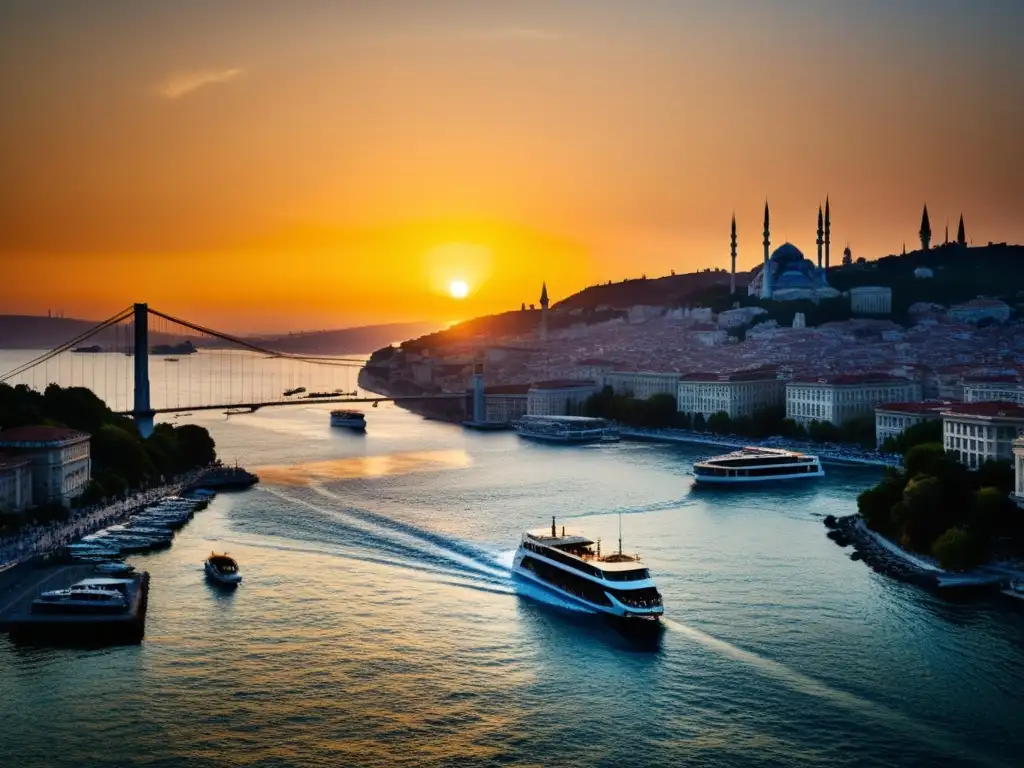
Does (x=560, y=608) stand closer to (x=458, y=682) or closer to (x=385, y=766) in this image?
(x=458, y=682)

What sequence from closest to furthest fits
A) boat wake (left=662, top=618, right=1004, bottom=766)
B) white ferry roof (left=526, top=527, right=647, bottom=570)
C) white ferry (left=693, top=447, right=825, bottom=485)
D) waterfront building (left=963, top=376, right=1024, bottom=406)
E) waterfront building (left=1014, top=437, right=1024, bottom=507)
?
boat wake (left=662, top=618, right=1004, bottom=766), white ferry roof (left=526, top=527, right=647, bottom=570), waterfront building (left=1014, top=437, right=1024, bottom=507), white ferry (left=693, top=447, right=825, bottom=485), waterfront building (left=963, top=376, right=1024, bottom=406)

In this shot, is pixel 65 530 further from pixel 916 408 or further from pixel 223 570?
pixel 916 408

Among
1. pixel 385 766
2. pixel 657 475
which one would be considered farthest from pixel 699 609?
pixel 657 475

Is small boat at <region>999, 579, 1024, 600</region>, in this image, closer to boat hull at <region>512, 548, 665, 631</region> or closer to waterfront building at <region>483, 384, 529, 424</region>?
boat hull at <region>512, 548, 665, 631</region>

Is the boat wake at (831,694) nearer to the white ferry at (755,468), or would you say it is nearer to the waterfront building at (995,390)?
the white ferry at (755,468)

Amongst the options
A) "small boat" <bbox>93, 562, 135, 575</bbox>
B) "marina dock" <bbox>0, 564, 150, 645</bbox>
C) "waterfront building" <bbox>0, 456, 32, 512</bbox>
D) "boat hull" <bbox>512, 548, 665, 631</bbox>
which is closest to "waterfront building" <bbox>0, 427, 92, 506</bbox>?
"waterfront building" <bbox>0, 456, 32, 512</bbox>
